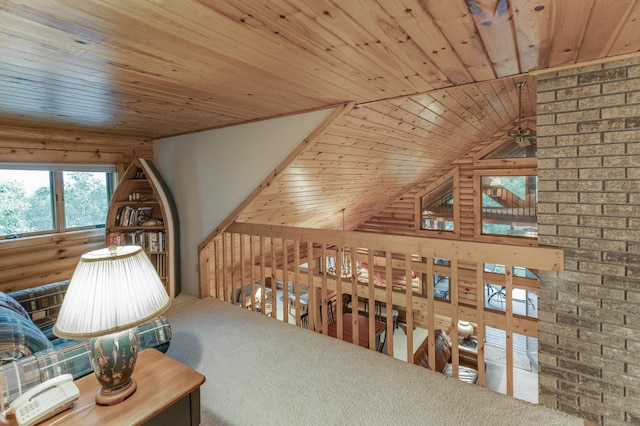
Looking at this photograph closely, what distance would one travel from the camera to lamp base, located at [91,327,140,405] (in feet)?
4.01

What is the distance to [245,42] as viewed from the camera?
1414mm

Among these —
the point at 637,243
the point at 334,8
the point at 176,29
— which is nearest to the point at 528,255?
the point at 637,243

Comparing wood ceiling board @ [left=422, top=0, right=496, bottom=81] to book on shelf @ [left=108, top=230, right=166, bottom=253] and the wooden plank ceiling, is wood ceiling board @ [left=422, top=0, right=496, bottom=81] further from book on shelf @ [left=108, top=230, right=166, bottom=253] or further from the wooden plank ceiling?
book on shelf @ [left=108, top=230, right=166, bottom=253]

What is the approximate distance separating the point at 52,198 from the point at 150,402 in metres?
3.10

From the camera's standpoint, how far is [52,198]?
336 cm

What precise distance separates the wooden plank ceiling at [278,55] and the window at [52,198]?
21.4 inches

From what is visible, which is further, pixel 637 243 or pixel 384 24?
pixel 637 243

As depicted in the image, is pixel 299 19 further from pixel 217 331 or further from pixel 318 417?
pixel 217 331

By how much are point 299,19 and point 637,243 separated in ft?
7.31

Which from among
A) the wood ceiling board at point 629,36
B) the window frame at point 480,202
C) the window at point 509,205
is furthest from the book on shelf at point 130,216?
the window at point 509,205

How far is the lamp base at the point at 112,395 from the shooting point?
1238 millimetres

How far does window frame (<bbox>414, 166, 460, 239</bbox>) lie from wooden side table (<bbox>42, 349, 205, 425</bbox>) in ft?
19.0

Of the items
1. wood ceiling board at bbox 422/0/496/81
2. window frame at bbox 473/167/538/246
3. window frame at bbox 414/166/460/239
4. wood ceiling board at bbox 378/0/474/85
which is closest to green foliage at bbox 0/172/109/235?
wood ceiling board at bbox 378/0/474/85

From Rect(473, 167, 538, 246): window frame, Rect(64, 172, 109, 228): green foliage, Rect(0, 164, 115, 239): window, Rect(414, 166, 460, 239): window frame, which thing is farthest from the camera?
Rect(414, 166, 460, 239): window frame
